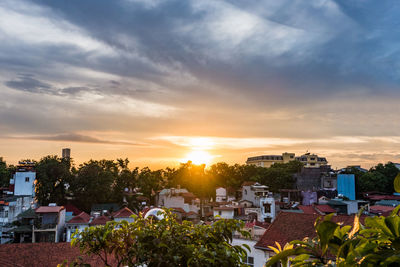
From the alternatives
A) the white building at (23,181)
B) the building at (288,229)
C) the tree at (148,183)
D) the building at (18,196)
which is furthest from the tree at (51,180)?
the building at (288,229)

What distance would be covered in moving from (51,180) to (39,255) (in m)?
24.1

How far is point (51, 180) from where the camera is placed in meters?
34.0

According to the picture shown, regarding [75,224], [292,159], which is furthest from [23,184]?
[292,159]

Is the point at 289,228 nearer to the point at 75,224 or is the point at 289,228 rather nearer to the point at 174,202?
the point at 75,224

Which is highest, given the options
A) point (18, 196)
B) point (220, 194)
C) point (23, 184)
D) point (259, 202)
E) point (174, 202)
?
point (23, 184)

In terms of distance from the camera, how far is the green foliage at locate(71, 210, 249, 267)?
3.82 meters

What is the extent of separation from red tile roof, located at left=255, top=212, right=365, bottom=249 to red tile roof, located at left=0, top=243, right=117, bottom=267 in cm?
573

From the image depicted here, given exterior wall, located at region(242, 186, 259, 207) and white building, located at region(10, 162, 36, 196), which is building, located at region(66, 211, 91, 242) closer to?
white building, located at region(10, 162, 36, 196)

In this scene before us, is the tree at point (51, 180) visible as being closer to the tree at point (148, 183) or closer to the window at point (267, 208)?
the tree at point (148, 183)

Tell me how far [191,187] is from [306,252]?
40.9 meters

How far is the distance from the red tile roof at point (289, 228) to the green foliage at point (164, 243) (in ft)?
24.6

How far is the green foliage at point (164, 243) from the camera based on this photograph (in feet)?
12.5

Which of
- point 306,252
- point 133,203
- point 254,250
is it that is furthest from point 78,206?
point 306,252

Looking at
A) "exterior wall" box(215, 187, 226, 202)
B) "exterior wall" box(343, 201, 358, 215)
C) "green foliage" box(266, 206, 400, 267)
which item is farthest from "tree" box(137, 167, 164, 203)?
"green foliage" box(266, 206, 400, 267)
